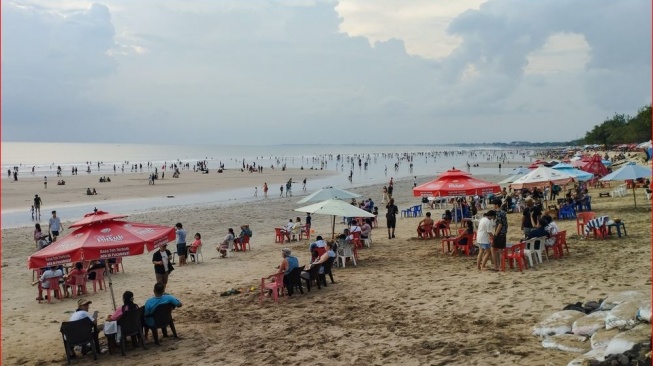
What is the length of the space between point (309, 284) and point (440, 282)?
2.82 m

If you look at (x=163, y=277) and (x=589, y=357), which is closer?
(x=589, y=357)

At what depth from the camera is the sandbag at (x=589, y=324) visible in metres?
6.31

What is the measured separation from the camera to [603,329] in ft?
20.0

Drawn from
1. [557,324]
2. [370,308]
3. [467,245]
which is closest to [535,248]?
[467,245]

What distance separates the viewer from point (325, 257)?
11430 mm

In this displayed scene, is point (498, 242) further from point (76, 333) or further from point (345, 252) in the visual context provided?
point (76, 333)

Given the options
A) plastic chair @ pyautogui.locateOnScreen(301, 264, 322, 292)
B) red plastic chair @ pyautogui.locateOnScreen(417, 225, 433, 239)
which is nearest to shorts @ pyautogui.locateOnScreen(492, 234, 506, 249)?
plastic chair @ pyautogui.locateOnScreen(301, 264, 322, 292)

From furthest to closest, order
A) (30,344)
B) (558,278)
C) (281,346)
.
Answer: (558,278), (30,344), (281,346)

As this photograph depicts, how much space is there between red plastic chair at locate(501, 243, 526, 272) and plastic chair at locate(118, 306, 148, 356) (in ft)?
24.5

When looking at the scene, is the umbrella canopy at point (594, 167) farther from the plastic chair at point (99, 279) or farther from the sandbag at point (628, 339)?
the plastic chair at point (99, 279)

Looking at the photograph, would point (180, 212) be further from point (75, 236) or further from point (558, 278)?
point (558, 278)

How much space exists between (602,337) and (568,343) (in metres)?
0.52

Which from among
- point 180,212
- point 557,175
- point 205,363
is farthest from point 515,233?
point 180,212

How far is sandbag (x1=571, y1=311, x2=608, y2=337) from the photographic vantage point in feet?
20.7
